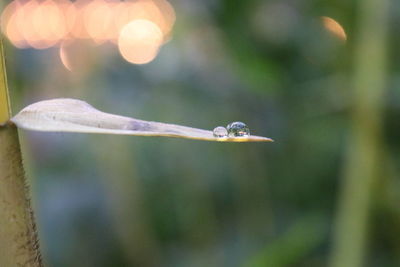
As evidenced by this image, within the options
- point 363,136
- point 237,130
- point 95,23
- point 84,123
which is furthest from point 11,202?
point 95,23

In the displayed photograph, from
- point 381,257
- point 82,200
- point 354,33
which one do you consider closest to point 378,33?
point 354,33

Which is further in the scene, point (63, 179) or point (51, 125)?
point (63, 179)

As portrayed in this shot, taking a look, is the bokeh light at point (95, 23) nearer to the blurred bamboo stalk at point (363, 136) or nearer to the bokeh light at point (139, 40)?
the bokeh light at point (139, 40)

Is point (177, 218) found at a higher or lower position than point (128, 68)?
lower

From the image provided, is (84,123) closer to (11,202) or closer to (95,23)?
(11,202)

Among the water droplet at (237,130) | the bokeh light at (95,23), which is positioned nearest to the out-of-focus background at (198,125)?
the bokeh light at (95,23)

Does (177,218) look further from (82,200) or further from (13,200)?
(13,200)
